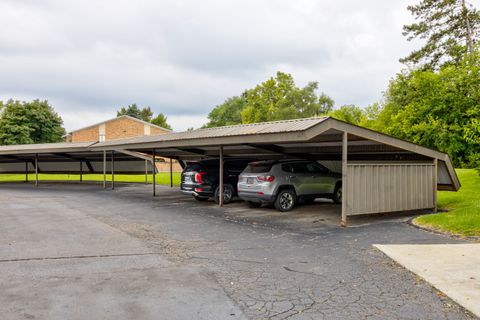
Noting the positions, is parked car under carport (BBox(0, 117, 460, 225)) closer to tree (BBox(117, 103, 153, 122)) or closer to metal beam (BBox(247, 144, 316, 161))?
metal beam (BBox(247, 144, 316, 161))

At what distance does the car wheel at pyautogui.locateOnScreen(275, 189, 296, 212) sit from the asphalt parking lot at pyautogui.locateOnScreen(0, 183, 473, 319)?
4.93ft

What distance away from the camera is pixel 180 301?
4336 millimetres

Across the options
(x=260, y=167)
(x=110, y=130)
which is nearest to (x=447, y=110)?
(x=260, y=167)

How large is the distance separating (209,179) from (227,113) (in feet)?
179

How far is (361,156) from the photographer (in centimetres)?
1416

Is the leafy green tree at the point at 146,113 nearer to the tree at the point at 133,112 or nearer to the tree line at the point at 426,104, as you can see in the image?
the tree at the point at 133,112

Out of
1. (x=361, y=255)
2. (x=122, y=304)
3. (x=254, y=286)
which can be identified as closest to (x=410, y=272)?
(x=361, y=255)

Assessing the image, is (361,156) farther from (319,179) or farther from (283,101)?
(283,101)

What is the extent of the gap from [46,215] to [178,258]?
7044 mm

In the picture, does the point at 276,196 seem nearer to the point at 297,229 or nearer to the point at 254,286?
the point at 297,229

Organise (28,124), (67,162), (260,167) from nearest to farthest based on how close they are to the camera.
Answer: (260,167)
(67,162)
(28,124)

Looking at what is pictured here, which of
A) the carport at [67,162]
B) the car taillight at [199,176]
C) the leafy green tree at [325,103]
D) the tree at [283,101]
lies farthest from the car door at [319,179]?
the leafy green tree at [325,103]

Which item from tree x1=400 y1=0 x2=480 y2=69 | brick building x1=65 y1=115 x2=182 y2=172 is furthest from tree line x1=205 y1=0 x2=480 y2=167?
brick building x1=65 y1=115 x2=182 y2=172

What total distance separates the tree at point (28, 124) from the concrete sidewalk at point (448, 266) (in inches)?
2133
